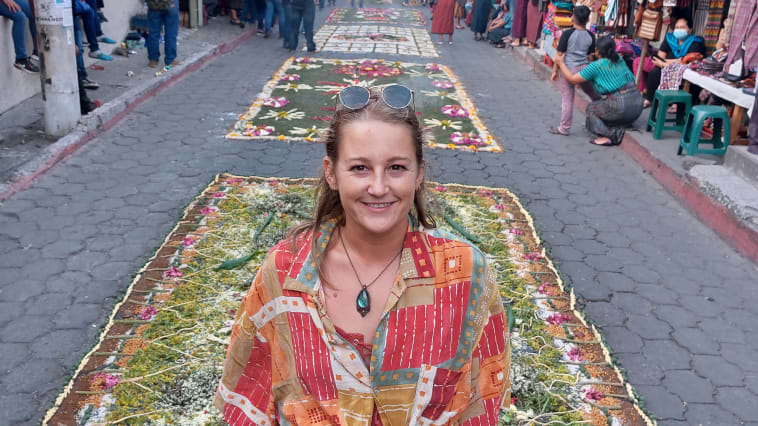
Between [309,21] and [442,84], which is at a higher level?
[309,21]

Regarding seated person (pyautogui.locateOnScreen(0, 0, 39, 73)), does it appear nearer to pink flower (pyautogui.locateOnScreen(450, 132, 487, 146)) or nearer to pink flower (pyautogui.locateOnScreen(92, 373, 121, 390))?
pink flower (pyautogui.locateOnScreen(450, 132, 487, 146))

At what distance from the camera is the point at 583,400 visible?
3146 mm

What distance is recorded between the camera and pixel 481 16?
56.9 feet

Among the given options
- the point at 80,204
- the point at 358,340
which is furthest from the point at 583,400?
the point at 80,204

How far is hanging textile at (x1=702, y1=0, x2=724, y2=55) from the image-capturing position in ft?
26.4

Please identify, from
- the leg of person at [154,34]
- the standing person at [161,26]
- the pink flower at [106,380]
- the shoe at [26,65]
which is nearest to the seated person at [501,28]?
the standing person at [161,26]

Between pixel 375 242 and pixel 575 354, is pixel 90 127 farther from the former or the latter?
pixel 375 242

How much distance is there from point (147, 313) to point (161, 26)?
7660mm

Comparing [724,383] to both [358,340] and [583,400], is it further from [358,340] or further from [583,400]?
[358,340]

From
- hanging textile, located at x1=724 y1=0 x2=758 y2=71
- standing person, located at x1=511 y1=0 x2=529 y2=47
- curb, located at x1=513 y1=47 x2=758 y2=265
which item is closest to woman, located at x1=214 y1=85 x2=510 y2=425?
curb, located at x1=513 y1=47 x2=758 y2=265

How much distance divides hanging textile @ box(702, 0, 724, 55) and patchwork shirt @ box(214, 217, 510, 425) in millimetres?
7809

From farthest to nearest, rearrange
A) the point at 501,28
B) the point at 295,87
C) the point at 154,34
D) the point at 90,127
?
the point at 501,28, the point at 154,34, the point at 295,87, the point at 90,127

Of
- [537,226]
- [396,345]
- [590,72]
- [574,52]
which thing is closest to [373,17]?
[574,52]

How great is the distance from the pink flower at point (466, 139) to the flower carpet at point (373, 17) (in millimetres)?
13409
